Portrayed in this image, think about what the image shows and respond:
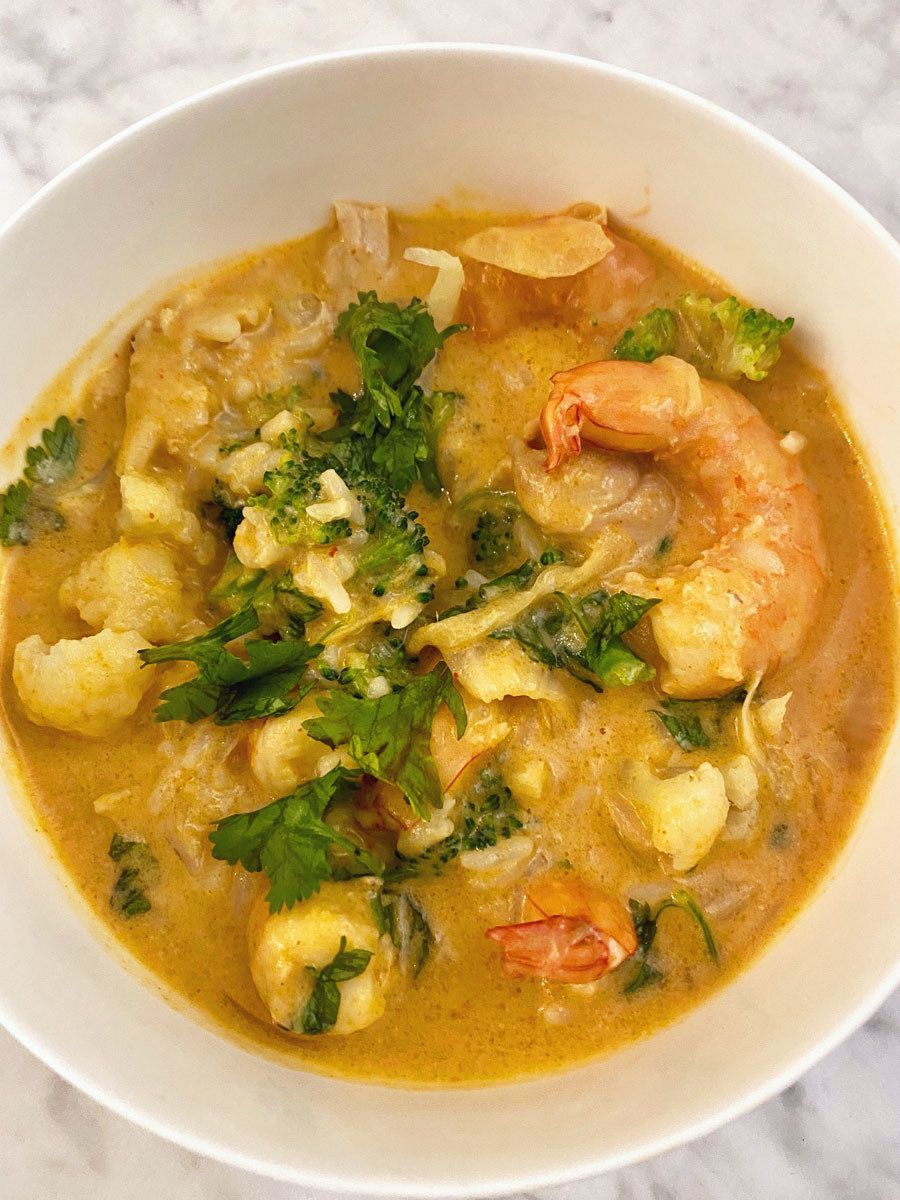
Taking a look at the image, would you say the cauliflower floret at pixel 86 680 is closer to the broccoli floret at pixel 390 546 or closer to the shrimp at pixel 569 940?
the broccoli floret at pixel 390 546

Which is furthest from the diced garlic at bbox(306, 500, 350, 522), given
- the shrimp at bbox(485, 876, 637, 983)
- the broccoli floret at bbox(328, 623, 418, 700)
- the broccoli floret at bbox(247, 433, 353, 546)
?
the shrimp at bbox(485, 876, 637, 983)

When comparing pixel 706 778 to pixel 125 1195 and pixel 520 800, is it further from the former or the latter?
pixel 125 1195

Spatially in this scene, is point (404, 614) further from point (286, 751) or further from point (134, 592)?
point (134, 592)

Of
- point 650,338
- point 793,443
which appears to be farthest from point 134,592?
point 793,443

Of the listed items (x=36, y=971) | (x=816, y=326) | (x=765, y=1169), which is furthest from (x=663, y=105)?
(x=765, y=1169)

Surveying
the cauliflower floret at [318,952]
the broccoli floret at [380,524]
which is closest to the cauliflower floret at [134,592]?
the broccoli floret at [380,524]

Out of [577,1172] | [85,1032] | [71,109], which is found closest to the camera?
[577,1172]

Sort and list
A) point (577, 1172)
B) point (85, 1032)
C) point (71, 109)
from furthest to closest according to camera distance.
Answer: point (71, 109) → point (85, 1032) → point (577, 1172)
